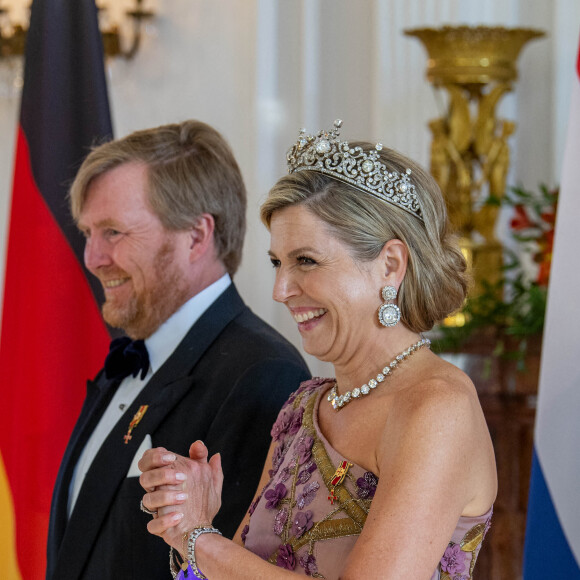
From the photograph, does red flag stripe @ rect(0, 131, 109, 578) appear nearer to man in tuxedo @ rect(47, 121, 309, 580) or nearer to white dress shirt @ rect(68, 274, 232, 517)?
man in tuxedo @ rect(47, 121, 309, 580)

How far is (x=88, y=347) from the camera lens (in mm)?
3289

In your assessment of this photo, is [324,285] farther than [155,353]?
No

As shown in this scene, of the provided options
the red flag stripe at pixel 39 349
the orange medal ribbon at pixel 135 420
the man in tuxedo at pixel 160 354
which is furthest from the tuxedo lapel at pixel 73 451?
the red flag stripe at pixel 39 349

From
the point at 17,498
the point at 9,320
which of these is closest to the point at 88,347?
the point at 9,320

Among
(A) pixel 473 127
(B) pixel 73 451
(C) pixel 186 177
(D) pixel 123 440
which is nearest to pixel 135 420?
(D) pixel 123 440

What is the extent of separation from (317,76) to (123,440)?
10.6 feet

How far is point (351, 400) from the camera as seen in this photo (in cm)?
179

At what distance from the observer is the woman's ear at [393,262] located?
174 centimetres

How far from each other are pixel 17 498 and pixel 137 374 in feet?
2.89

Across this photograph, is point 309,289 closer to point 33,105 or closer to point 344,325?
point 344,325

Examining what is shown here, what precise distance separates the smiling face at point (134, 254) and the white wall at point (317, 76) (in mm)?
2071

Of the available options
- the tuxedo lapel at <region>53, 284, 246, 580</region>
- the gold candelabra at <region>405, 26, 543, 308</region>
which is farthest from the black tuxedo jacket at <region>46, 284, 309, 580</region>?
the gold candelabra at <region>405, 26, 543, 308</region>

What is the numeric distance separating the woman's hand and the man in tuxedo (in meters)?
0.47

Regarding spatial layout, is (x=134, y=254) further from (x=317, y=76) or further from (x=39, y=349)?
(x=317, y=76)
